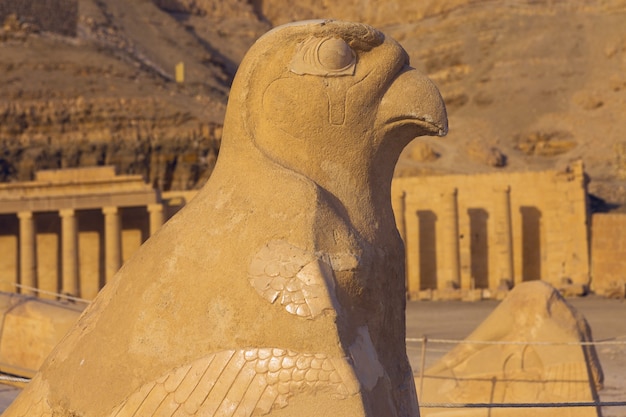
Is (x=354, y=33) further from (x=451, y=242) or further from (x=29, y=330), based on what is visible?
(x=451, y=242)

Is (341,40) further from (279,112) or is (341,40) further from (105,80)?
(105,80)

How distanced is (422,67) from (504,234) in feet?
113

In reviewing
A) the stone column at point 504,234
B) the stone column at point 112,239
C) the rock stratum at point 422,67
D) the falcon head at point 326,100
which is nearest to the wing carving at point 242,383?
the falcon head at point 326,100

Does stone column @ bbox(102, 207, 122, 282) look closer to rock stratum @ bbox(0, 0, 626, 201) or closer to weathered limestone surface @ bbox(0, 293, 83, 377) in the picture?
rock stratum @ bbox(0, 0, 626, 201)

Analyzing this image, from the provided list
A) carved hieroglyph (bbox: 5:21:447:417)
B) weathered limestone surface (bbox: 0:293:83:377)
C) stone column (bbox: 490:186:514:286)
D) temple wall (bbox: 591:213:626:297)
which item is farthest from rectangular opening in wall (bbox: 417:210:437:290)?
carved hieroglyph (bbox: 5:21:447:417)

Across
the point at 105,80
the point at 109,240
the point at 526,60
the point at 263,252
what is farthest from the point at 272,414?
the point at 526,60

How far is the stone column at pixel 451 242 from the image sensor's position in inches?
1144

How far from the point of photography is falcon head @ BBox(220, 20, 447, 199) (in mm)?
4398

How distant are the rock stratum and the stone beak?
103ft

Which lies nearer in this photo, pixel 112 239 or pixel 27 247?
pixel 112 239

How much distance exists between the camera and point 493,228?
96.9ft

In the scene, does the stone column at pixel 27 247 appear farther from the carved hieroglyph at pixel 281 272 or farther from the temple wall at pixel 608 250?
the carved hieroglyph at pixel 281 272

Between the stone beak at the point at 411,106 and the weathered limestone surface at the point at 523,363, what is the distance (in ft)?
13.6

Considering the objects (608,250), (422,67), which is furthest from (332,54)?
(422,67)
